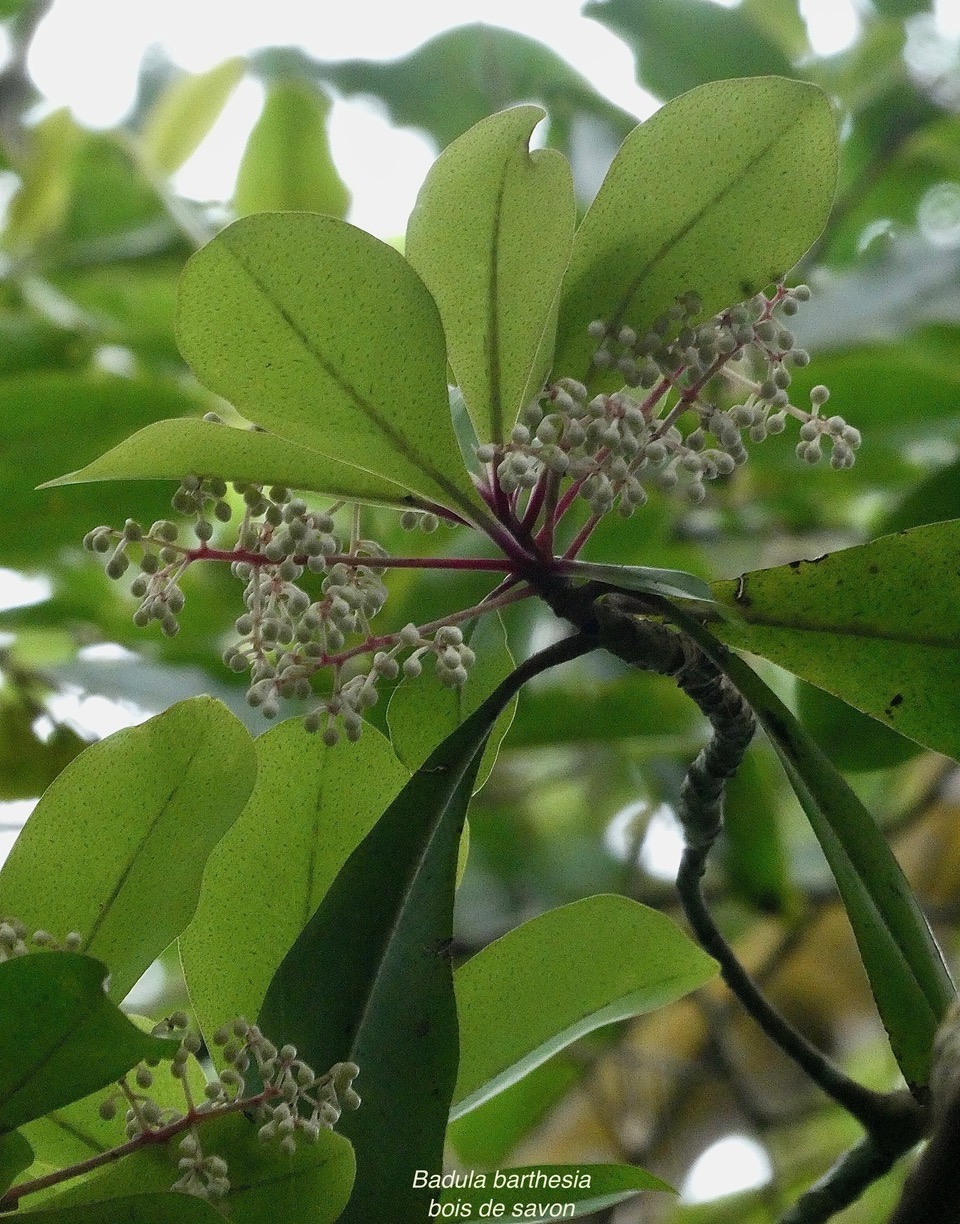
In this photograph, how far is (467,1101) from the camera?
0.81 meters

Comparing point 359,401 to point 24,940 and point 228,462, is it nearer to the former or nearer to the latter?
point 228,462

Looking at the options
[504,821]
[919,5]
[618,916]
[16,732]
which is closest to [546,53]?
[919,5]

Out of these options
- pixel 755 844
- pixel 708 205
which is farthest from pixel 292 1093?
pixel 755 844

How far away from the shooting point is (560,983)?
31.9 inches

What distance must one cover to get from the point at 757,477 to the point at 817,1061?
117cm

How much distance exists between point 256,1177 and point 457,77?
1.90 meters

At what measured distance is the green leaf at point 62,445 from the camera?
1397mm

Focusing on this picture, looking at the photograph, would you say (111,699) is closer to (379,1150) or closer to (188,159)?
(379,1150)

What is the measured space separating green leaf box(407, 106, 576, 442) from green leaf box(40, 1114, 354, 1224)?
1.24ft

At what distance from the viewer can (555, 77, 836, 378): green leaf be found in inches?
26.1

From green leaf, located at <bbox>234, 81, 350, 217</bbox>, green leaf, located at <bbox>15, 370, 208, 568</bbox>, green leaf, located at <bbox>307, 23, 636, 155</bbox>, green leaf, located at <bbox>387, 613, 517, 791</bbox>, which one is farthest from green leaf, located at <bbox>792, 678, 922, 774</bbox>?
green leaf, located at <bbox>307, 23, 636, 155</bbox>

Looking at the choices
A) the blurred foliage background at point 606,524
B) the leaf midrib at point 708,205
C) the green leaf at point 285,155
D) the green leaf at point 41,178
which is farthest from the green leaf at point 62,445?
the leaf midrib at point 708,205

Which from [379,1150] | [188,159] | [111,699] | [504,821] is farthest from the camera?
[188,159]

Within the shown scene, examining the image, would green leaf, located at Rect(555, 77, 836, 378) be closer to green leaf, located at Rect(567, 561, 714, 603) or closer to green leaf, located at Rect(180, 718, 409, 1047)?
green leaf, located at Rect(567, 561, 714, 603)
